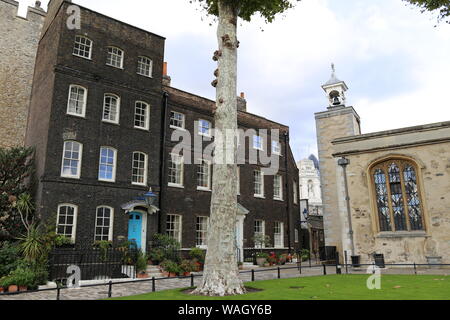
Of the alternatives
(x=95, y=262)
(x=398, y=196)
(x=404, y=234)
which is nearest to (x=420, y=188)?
(x=398, y=196)

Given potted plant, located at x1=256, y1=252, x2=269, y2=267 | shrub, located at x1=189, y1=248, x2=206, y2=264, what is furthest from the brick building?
potted plant, located at x1=256, y1=252, x2=269, y2=267

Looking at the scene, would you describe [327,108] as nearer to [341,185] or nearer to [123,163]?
[341,185]

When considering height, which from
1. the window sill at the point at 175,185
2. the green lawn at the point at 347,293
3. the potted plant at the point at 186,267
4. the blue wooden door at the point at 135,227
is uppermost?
the window sill at the point at 175,185

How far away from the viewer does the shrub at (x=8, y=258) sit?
13.0 meters

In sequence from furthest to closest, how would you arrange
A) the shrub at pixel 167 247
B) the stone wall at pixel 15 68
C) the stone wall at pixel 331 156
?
1. the stone wall at pixel 331 156
2. the stone wall at pixel 15 68
3. the shrub at pixel 167 247

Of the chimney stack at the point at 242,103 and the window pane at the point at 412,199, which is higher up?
the chimney stack at the point at 242,103

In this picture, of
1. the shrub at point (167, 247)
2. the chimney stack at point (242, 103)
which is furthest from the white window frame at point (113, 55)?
the chimney stack at point (242, 103)

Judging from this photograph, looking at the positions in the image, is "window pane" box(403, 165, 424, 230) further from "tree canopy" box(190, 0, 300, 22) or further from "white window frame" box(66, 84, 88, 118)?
"white window frame" box(66, 84, 88, 118)

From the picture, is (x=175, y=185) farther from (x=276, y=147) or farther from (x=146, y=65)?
(x=276, y=147)

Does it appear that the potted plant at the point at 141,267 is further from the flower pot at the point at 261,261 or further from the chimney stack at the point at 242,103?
the chimney stack at the point at 242,103

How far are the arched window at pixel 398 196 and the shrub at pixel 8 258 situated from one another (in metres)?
16.1

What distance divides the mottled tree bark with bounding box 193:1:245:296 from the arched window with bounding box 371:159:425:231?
10731 mm

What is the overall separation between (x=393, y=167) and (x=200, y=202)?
1071 cm

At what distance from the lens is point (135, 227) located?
18516 millimetres
